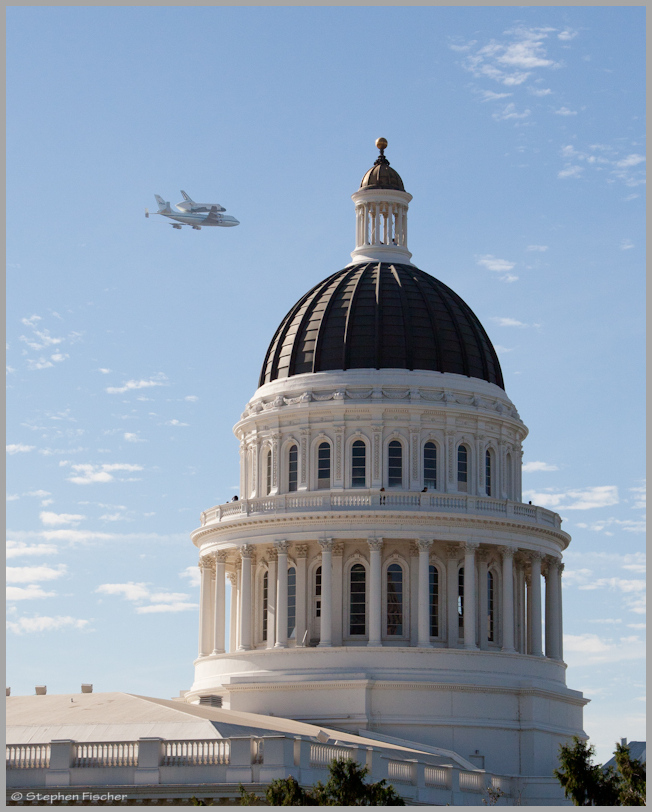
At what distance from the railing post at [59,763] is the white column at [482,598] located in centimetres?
3421

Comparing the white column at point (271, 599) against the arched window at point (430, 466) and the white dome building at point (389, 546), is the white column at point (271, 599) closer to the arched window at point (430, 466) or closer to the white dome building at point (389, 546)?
the white dome building at point (389, 546)

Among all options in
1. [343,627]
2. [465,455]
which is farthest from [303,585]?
[465,455]

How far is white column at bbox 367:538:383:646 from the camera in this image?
3580 inches

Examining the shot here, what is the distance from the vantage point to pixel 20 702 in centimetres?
7788

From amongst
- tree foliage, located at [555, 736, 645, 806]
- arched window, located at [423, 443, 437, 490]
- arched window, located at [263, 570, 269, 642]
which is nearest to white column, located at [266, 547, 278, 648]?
arched window, located at [263, 570, 269, 642]

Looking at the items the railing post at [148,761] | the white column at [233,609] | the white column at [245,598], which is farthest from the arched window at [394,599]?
the railing post at [148,761]

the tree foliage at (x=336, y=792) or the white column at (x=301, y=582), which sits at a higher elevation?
the white column at (x=301, y=582)

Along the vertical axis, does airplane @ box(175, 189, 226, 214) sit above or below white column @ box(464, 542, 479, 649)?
above

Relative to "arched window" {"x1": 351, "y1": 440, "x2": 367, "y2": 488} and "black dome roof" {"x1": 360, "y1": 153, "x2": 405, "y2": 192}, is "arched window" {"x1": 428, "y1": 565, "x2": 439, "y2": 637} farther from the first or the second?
"black dome roof" {"x1": 360, "y1": 153, "x2": 405, "y2": 192}

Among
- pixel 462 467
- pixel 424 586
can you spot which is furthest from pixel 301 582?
pixel 462 467

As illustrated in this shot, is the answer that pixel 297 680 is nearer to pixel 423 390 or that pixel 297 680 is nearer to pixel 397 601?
pixel 397 601

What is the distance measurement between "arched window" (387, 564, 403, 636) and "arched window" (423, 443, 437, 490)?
15.7 ft

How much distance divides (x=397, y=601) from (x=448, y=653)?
166 inches

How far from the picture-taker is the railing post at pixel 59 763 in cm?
6288
